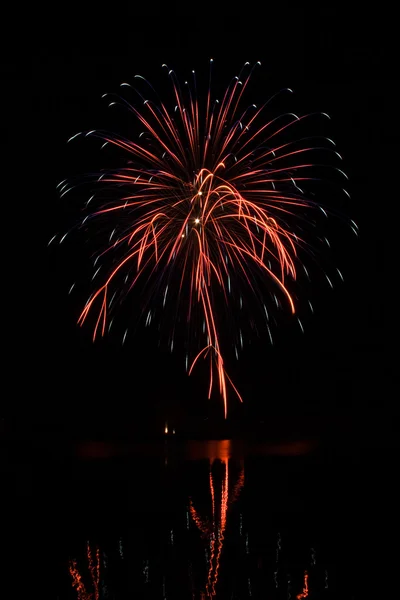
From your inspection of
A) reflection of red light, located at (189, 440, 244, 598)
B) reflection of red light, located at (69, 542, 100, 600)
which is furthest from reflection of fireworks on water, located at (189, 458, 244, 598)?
reflection of red light, located at (69, 542, 100, 600)

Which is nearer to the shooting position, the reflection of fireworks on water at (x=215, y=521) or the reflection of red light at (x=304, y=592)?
the reflection of red light at (x=304, y=592)

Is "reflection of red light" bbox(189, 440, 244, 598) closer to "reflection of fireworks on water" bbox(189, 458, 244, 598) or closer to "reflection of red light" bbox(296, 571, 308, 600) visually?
"reflection of fireworks on water" bbox(189, 458, 244, 598)

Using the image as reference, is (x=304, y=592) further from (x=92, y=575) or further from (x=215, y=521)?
(x=215, y=521)

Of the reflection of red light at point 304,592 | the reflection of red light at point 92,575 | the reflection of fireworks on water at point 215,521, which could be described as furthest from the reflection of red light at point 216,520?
the reflection of red light at point 92,575

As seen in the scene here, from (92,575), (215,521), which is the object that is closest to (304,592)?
(92,575)

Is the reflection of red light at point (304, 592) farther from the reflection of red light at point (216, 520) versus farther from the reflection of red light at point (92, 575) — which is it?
the reflection of red light at point (92, 575)

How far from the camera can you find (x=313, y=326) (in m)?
32.9

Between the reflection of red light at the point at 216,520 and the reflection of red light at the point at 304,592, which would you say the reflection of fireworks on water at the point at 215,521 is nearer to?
the reflection of red light at the point at 216,520

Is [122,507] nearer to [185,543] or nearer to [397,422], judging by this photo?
[185,543]

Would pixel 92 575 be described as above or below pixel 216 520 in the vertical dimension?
below

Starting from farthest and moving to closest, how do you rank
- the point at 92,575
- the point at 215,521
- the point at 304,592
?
the point at 215,521 → the point at 92,575 → the point at 304,592

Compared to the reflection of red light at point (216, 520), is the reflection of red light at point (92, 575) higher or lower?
lower

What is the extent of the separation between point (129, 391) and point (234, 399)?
345cm

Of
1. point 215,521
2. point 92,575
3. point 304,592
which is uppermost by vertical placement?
point 215,521
